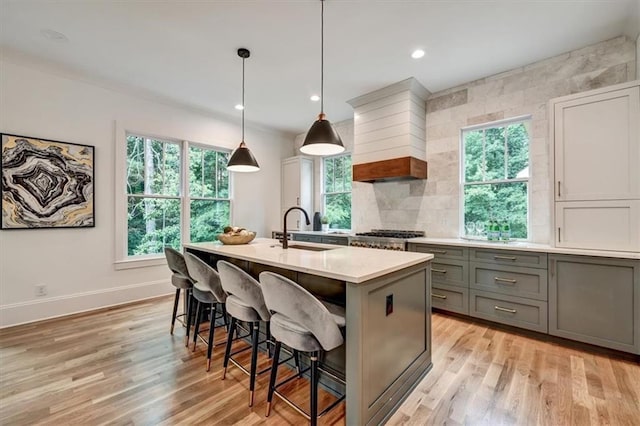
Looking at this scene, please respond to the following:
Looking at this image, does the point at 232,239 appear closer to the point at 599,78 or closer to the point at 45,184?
the point at 45,184

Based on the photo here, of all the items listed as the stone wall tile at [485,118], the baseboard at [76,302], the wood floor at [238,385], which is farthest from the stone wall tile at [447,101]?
the baseboard at [76,302]

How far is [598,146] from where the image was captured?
2510 mm

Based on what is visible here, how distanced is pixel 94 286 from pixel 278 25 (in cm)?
376

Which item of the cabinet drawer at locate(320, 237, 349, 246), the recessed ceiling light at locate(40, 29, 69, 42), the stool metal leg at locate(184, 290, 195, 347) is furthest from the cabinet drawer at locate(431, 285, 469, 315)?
the recessed ceiling light at locate(40, 29, 69, 42)

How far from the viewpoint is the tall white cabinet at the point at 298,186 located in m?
5.49

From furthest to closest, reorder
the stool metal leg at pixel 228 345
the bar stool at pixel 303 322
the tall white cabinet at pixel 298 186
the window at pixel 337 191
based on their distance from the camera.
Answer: the tall white cabinet at pixel 298 186, the window at pixel 337 191, the stool metal leg at pixel 228 345, the bar stool at pixel 303 322

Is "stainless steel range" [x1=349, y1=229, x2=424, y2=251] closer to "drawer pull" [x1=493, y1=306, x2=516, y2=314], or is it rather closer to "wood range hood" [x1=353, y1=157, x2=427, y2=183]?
"wood range hood" [x1=353, y1=157, x2=427, y2=183]

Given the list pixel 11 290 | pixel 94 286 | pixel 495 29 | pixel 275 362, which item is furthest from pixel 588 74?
pixel 11 290

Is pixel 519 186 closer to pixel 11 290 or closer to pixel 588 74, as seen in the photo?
pixel 588 74

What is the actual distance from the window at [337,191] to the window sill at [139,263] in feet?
9.66

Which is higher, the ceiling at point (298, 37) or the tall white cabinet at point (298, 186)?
Answer: the ceiling at point (298, 37)

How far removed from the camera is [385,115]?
3848mm

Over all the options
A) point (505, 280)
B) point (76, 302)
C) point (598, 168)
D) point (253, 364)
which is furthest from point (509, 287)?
point (76, 302)

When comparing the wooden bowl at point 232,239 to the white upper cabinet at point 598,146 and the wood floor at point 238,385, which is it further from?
the white upper cabinet at point 598,146
